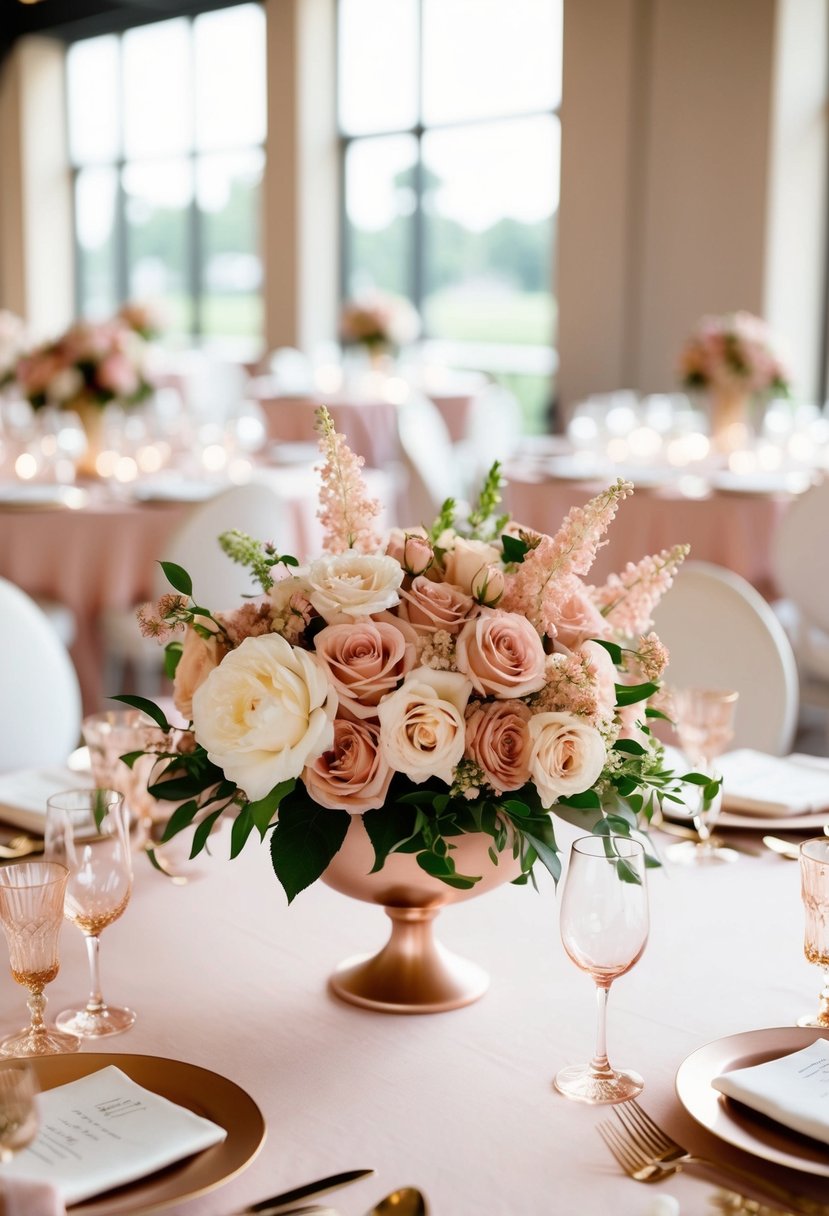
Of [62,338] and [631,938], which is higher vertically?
[62,338]

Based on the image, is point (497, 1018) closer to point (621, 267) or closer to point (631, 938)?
point (631, 938)

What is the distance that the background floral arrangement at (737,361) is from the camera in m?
5.41

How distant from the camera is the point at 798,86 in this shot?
7.15 metres

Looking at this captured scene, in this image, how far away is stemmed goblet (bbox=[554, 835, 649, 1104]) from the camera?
1.13 m

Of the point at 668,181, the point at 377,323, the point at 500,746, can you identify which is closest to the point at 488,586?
the point at 500,746

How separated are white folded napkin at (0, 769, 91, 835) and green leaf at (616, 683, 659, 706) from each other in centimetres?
84

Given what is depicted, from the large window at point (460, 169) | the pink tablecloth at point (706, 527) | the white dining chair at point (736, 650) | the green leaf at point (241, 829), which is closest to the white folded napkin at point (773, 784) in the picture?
the white dining chair at point (736, 650)

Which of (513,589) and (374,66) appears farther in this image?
(374,66)

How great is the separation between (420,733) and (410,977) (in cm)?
30

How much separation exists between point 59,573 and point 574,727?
3.28m

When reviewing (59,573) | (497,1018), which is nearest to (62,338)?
(59,573)

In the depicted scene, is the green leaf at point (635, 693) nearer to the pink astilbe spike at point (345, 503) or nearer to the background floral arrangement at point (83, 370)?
the pink astilbe spike at point (345, 503)

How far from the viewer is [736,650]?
2.52m

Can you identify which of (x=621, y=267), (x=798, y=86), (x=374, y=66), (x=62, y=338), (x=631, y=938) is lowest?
(x=631, y=938)
